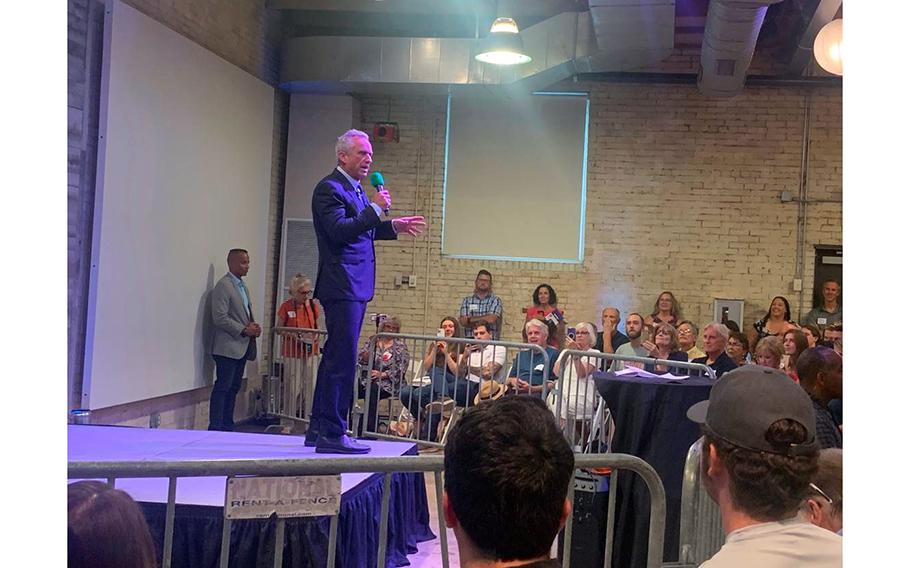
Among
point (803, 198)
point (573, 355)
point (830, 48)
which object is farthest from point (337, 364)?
point (803, 198)

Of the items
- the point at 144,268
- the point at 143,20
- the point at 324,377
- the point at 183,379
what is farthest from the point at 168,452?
the point at 143,20

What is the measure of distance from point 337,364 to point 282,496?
2462mm

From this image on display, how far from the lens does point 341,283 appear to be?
438 cm

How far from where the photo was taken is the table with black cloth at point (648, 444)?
3854mm

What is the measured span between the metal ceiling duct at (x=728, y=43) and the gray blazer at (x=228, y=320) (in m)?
4.75

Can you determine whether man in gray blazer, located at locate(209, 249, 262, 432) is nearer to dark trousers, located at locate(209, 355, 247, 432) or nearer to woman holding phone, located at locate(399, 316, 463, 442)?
dark trousers, located at locate(209, 355, 247, 432)

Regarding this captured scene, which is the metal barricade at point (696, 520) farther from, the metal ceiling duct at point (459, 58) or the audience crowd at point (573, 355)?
the metal ceiling duct at point (459, 58)

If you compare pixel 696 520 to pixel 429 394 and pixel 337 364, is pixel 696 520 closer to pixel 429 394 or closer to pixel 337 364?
pixel 337 364

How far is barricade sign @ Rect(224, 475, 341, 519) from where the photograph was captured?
6.30ft

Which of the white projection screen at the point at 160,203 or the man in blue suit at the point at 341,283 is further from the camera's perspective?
the white projection screen at the point at 160,203

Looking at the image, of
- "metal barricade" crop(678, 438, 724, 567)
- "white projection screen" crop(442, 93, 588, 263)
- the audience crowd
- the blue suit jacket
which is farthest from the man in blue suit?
"white projection screen" crop(442, 93, 588, 263)

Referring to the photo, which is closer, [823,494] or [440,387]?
[823,494]

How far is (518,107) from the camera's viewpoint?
10203 mm

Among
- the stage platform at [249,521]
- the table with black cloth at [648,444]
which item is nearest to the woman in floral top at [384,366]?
the stage platform at [249,521]
